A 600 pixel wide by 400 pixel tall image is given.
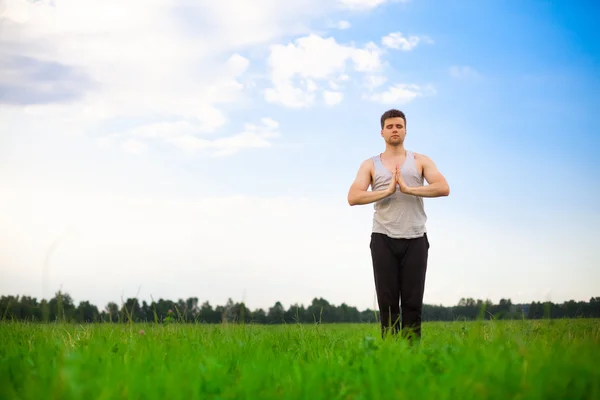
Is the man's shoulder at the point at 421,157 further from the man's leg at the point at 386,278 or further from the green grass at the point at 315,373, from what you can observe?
the green grass at the point at 315,373

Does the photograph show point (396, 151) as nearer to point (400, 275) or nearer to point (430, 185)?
point (430, 185)

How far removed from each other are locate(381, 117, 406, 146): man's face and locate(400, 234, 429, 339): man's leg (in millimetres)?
1386

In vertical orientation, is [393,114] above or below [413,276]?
above

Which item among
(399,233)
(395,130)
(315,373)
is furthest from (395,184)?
(315,373)

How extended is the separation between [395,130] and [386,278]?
2.02m

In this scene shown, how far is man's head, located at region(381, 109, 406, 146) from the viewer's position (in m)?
7.39

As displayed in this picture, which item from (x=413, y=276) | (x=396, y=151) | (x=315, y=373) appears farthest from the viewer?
(x=396, y=151)

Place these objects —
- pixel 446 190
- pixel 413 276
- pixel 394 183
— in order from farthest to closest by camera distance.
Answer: pixel 446 190 < pixel 413 276 < pixel 394 183

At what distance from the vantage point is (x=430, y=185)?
709cm

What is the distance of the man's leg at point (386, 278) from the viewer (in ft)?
23.2

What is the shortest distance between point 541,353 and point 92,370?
3.91m

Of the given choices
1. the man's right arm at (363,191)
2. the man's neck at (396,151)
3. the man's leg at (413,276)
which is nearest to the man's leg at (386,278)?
the man's leg at (413,276)

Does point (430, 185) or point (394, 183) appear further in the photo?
point (430, 185)

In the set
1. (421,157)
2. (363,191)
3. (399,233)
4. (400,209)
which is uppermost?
(421,157)
